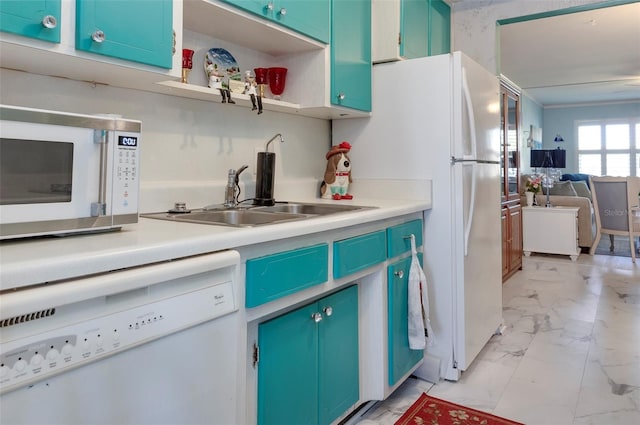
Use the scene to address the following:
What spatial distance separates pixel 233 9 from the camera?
1617 mm

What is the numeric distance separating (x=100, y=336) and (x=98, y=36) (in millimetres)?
796

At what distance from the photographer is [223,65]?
6.47ft

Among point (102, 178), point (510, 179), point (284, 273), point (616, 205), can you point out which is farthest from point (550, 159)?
point (102, 178)

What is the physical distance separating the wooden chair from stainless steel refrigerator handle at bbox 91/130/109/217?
19.0 ft

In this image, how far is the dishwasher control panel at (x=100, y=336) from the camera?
727mm

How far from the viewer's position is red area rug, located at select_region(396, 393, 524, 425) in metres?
1.84

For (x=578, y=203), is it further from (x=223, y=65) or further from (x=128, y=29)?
(x=128, y=29)

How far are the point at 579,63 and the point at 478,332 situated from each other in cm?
569

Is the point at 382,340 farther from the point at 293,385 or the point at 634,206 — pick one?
the point at 634,206

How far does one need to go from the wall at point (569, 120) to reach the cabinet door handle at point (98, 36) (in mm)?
10726

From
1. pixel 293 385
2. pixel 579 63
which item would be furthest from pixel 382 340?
pixel 579 63

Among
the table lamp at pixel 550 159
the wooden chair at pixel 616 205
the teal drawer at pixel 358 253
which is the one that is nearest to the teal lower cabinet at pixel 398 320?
the teal drawer at pixel 358 253

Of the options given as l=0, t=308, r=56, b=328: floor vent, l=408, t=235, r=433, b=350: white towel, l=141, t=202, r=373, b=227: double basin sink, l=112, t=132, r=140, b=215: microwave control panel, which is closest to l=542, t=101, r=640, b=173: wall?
l=408, t=235, r=433, b=350: white towel

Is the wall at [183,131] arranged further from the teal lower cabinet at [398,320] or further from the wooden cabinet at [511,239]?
the wooden cabinet at [511,239]
